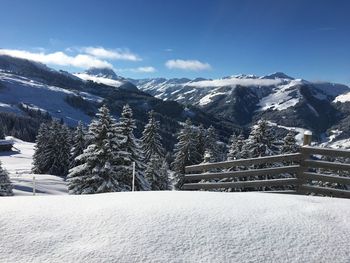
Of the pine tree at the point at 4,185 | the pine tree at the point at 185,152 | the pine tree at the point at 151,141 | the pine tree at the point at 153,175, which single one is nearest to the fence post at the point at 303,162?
the pine tree at the point at 4,185

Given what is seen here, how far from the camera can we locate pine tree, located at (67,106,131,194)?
93.4 ft

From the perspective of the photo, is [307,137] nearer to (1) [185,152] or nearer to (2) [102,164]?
(2) [102,164]

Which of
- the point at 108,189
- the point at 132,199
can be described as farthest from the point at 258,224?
the point at 108,189

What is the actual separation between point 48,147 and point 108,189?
4323cm

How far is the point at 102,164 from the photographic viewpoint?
96.3ft

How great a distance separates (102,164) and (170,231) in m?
23.2

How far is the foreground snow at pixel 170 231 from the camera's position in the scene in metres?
5.96

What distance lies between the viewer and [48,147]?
223 ft

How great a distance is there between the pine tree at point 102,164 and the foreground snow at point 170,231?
1994 cm

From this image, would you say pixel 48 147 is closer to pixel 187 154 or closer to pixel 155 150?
pixel 155 150

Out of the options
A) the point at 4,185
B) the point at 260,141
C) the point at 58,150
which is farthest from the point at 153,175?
the point at 58,150

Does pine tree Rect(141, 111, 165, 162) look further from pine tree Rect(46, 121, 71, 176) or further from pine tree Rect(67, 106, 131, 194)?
pine tree Rect(67, 106, 131, 194)

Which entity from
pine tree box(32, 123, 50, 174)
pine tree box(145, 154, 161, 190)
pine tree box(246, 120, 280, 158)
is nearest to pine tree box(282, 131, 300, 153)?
pine tree box(246, 120, 280, 158)

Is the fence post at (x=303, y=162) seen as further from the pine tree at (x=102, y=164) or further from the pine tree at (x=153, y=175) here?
the pine tree at (x=153, y=175)
